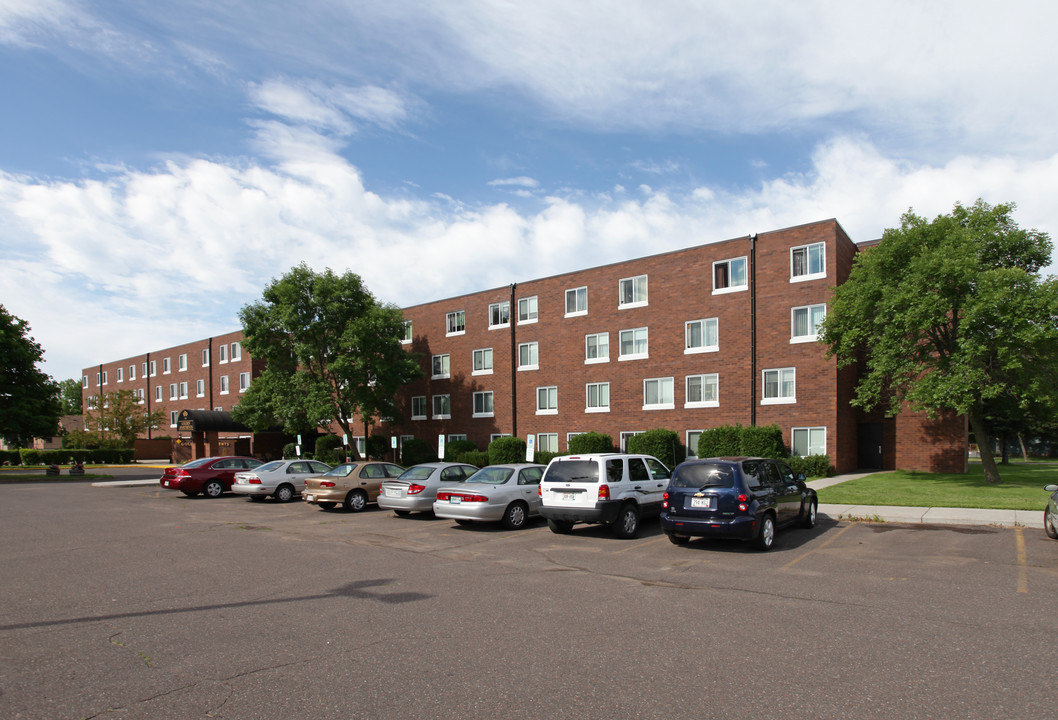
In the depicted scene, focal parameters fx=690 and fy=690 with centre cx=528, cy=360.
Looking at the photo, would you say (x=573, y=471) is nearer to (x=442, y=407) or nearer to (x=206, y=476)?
(x=206, y=476)

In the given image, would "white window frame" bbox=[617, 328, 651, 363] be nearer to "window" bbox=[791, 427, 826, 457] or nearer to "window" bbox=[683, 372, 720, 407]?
"window" bbox=[683, 372, 720, 407]

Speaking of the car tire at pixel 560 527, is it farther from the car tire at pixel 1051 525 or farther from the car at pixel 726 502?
the car tire at pixel 1051 525

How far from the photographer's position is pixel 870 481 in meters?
23.8

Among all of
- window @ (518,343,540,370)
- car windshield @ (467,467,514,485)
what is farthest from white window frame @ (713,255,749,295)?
car windshield @ (467,467,514,485)

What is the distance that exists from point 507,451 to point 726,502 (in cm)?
2316

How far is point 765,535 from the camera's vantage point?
11.7 meters

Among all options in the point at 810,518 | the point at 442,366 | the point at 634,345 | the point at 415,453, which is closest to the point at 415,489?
the point at 810,518

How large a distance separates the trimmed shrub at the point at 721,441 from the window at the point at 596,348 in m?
7.71

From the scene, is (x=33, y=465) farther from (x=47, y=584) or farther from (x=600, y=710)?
(x=600, y=710)

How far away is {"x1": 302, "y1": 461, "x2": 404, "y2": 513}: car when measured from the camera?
19172 mm

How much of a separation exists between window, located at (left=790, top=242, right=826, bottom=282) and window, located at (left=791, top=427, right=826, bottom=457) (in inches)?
242

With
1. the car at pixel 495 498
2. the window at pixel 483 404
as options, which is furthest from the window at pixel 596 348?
the car at pixel 495 498

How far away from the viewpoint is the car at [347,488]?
19.2 m

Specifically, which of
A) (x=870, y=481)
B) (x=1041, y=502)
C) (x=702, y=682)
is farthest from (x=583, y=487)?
(x=870, y=481)
